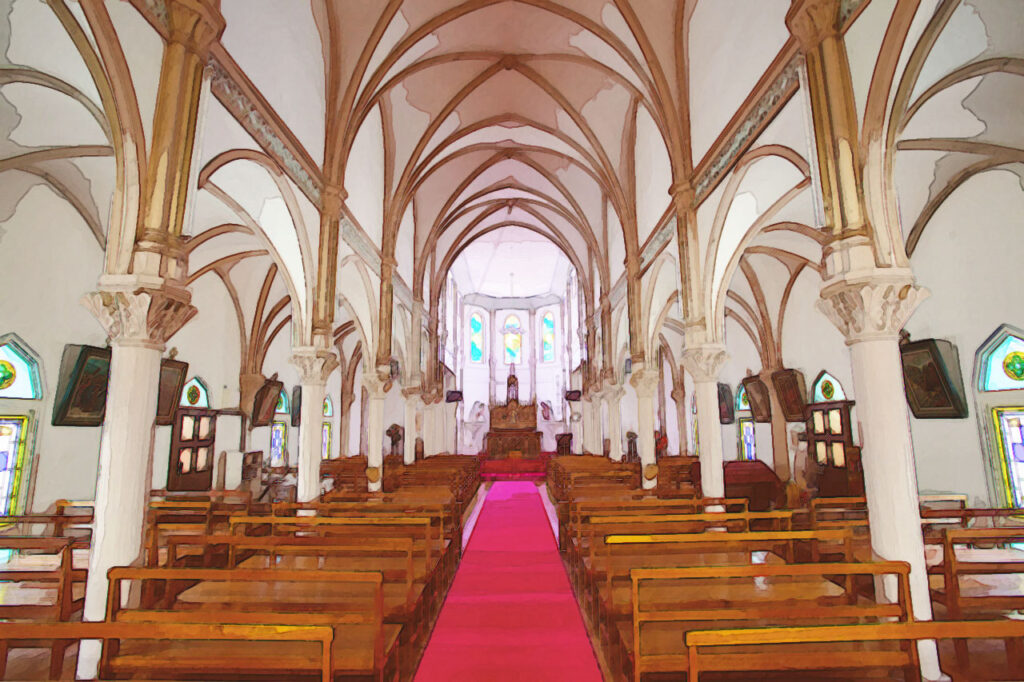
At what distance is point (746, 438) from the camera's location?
70.1 feet

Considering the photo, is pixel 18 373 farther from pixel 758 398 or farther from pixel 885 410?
pixel 758 398

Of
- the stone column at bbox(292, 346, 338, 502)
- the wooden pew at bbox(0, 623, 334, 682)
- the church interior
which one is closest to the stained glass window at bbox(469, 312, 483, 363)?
the church interior

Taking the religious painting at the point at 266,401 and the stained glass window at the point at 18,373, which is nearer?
the stained glass window at the point at 18,373

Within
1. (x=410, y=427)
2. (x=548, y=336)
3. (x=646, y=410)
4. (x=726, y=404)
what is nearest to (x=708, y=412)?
(x=646, y=410)

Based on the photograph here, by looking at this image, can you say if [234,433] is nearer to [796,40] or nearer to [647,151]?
[647,151]

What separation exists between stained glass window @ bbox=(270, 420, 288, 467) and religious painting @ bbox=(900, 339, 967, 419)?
66.9ft

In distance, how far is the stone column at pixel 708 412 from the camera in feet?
33.5

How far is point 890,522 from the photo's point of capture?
17.1 ft

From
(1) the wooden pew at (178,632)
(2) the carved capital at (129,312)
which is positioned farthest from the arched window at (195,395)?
(1) the wooden pew at (178,632)

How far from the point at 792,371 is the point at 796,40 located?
12.4 meters

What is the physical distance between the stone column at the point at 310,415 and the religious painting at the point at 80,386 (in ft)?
13.9

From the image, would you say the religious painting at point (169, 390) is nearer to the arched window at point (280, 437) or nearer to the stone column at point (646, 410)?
the arched window at point (280, 437)

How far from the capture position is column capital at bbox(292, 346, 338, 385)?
10.6 meters

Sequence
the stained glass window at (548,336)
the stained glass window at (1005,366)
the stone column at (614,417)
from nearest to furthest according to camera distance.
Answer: the stained glass window at (1005,366), the stone column at (614,417), the stained glass window at (548,336)
